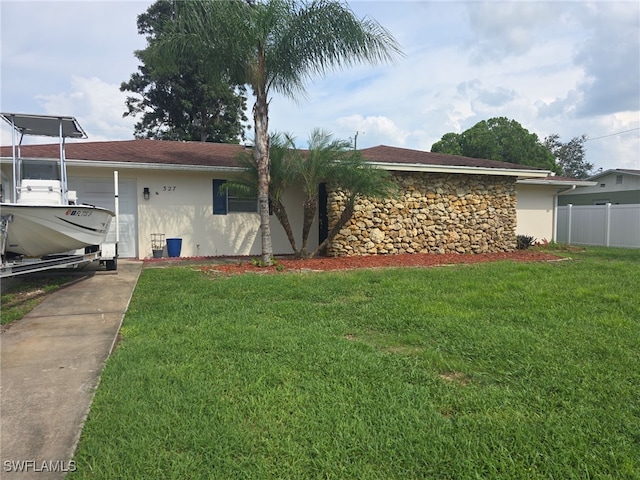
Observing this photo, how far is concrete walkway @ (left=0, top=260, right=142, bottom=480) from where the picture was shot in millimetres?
2557

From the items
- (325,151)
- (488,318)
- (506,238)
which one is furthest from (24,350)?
(506,238)

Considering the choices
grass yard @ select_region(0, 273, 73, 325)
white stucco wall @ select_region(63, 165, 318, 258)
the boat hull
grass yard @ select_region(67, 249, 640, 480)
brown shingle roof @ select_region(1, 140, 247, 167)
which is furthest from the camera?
white stucco wall @ select_region(63, 165, 318, 258)

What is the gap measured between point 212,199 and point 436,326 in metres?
8.55

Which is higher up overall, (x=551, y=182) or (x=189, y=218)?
(x=551, y=182)

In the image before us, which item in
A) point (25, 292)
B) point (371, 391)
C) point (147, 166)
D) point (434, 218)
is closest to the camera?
point (371, 391)

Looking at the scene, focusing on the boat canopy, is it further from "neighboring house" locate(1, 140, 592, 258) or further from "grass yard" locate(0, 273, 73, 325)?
"grass yard" locate(0, 273, 73, 325)

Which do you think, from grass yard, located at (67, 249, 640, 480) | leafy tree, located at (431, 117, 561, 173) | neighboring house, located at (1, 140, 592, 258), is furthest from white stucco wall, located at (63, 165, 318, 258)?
leafy tree, located at (431, 117, 561, 173)

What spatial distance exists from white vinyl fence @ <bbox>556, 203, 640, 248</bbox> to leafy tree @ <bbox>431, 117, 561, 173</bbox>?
2162cm

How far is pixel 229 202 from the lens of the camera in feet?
40.4

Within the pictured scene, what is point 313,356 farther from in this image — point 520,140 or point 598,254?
point 520,140

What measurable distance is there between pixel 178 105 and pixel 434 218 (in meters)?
20.9

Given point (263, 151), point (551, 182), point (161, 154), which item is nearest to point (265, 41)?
point (263, 151)

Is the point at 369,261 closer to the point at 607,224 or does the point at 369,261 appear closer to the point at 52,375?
the point at 52,375

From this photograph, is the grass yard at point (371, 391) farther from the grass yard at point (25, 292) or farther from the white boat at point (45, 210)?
the white boat at point (45, 210)
